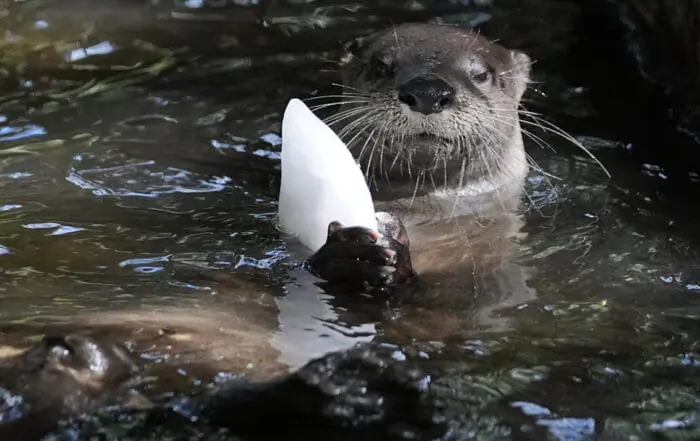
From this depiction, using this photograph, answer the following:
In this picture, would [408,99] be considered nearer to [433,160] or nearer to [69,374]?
[433,160]

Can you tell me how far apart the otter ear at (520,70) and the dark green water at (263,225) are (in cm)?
32

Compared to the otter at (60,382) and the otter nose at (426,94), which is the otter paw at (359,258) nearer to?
the otter nose at (426,94)

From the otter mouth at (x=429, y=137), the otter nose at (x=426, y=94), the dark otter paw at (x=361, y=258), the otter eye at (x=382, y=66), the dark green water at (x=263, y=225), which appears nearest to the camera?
the dark green water at (x=263, y=225)

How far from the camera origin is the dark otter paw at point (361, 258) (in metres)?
2.56

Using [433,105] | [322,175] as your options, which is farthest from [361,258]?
[433,105]

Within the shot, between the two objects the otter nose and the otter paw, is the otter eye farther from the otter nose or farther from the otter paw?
the otter paw

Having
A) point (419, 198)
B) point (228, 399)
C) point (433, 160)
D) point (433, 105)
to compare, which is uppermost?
point (433, 105)

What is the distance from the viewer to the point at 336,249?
2.58 metres

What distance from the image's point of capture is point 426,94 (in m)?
2.81

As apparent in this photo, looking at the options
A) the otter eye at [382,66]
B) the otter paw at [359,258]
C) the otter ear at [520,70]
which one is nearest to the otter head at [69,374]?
the otter paw at [359,258]

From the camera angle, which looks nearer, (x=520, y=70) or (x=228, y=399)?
(x=228, y=399)

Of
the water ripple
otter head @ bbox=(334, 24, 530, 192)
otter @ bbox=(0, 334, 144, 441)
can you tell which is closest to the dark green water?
the water ripple

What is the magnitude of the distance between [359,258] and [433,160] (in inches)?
24.6

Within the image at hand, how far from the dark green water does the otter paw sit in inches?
2.7
